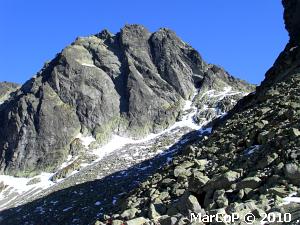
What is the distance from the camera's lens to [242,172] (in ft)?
80.3

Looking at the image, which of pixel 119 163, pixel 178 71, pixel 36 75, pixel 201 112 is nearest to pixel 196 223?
pixel 119 163

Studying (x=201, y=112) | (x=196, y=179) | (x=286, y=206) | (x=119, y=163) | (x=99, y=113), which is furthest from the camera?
(x=99, y=113)

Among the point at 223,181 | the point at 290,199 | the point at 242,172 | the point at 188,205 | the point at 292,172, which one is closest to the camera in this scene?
the point at 290,199

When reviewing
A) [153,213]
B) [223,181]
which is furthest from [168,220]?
[223,181]

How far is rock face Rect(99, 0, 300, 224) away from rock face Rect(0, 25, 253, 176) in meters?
117

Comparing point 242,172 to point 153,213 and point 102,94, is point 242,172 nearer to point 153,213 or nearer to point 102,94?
point 153,213

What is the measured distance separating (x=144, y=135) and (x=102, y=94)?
23701 millimetres

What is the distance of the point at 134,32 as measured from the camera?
7515 inches

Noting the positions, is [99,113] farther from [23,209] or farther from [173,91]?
[23,209]

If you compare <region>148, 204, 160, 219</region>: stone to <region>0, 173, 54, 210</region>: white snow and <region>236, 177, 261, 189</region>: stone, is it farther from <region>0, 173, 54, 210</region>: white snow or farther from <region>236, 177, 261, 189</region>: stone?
<region>0, 173, 54, 210</region>: white snow

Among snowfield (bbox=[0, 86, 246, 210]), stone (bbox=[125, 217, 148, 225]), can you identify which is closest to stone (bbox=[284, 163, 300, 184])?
stone (bbox=[125, 217, 148, 225])

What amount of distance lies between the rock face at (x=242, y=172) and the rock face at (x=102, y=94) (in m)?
117

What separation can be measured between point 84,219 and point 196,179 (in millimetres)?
45998

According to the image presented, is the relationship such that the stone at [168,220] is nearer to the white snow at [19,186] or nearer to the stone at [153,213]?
the stone at [153,213]
